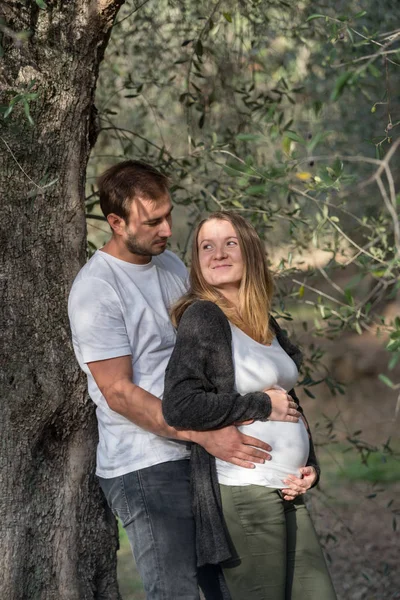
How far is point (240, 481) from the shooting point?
113 inches

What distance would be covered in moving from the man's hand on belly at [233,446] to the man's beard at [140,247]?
0.69 meters

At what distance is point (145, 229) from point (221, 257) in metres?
0.32

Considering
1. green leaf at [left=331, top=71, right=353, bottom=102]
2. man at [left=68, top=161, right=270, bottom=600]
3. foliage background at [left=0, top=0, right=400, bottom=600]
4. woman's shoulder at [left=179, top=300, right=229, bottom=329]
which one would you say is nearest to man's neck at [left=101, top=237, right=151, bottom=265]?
man at [left=68, top=161, right=270, bottom=600]

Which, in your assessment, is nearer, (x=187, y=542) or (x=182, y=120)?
(x=187, y=542)

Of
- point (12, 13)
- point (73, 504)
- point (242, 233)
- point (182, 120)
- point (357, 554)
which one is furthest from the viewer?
point (357, 554)

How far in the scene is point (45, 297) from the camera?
11.4 feet

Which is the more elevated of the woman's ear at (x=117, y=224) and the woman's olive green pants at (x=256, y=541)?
the woman's ear at (x=117, y=224)

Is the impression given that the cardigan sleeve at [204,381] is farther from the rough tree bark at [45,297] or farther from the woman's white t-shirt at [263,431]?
the rough tree bark at [45,297]

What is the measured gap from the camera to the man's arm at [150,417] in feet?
9.29

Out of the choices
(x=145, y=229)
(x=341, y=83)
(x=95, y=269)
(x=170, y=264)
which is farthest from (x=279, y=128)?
(x=341, y=83)

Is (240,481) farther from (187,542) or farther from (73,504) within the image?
(73,504)

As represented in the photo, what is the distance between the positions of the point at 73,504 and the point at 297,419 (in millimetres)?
1114

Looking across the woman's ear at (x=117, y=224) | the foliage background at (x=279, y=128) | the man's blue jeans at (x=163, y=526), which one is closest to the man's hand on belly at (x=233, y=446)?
the man's blue jeans at (x=163, y=526)

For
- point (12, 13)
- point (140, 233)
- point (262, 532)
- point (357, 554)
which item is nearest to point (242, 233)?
point (140, 233)
